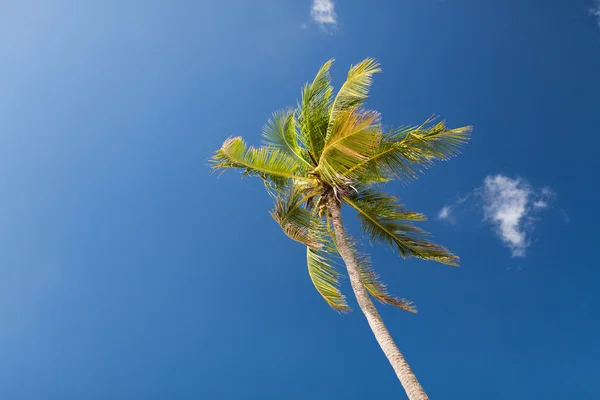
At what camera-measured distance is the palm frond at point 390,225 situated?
12.1 meters

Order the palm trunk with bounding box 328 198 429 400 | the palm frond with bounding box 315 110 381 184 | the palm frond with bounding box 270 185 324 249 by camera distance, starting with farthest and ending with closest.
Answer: the palm frond with bounding box 270 185 324 249
the palm frond with bounding box 315 110 381 184
the palm trunk with bounding box 328 198 429 400

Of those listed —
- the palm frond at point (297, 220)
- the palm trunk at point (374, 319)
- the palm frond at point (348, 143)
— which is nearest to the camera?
the palm trunk at point (374, 319)

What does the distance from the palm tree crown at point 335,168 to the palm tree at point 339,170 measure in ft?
0.08

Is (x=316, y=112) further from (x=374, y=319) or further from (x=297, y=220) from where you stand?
(x=374, y=319)

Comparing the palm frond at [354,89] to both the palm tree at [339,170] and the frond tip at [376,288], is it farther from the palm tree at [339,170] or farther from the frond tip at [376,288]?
the frond tip at [376,288]

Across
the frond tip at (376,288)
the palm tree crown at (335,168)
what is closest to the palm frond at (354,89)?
the palm tree crown at (335,168)

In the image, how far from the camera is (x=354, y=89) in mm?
11570

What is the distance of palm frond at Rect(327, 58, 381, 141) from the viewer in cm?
1130

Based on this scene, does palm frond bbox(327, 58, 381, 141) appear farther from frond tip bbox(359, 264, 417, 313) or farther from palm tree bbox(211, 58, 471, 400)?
frond tip bbox(359, 264, 417, 313)

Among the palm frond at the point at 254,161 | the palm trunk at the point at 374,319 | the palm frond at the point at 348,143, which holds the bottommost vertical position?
the palm trunk at the point at 374,319

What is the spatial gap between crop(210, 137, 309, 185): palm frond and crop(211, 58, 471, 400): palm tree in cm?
3

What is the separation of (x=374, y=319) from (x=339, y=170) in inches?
146

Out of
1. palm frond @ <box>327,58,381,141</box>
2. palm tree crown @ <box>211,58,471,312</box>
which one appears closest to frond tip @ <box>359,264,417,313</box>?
palm tree crown @ <box>211,58,471,312</box>

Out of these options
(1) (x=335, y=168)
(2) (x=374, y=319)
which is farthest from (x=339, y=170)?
(2) (x=374, y=319)
